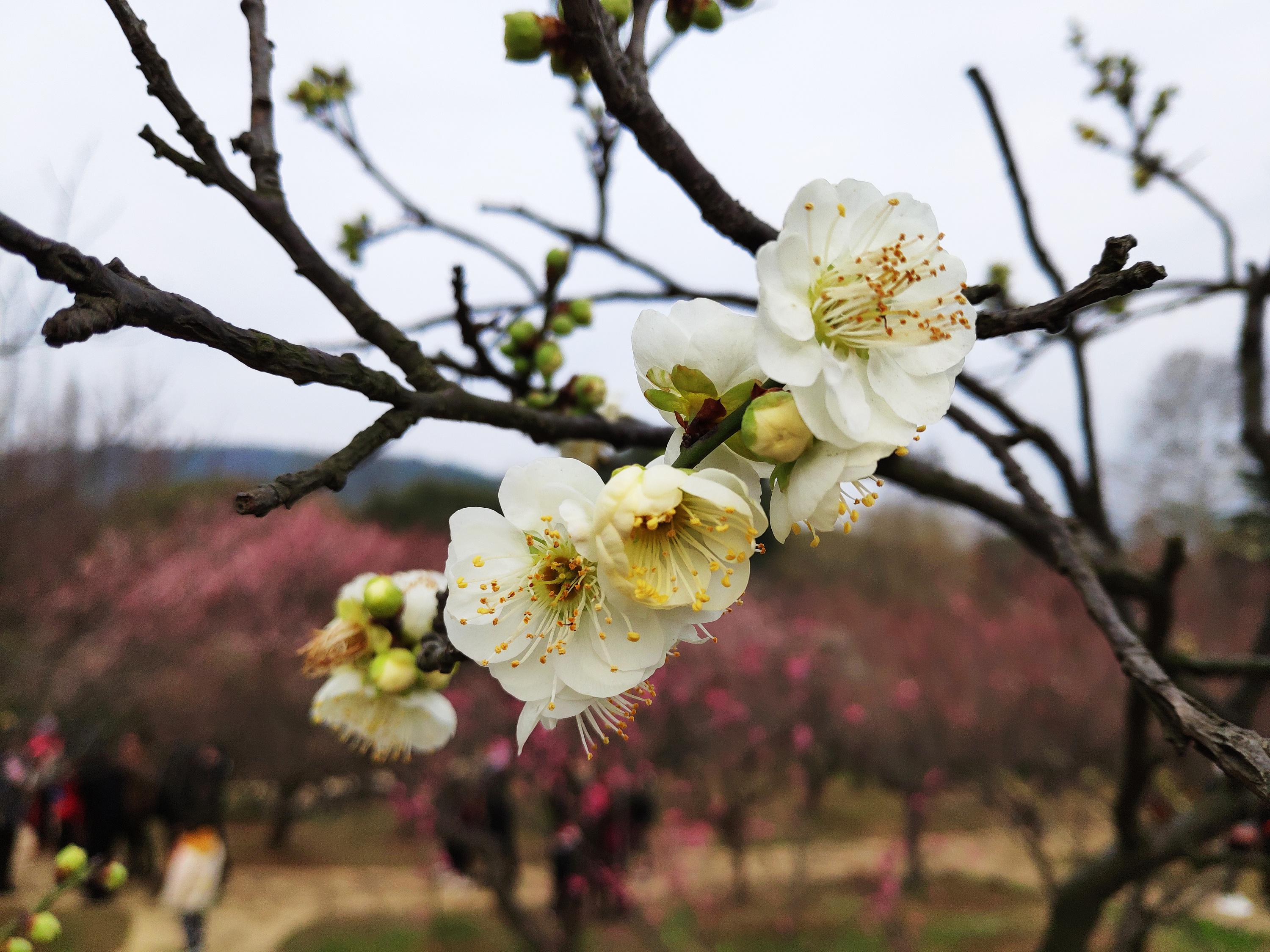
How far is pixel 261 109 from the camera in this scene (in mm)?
A: 1004

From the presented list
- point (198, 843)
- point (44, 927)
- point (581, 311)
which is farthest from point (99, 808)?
point (581, 311)

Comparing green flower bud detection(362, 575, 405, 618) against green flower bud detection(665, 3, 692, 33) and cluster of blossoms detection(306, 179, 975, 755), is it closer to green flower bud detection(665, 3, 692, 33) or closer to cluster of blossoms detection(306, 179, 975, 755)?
cluster of blossoms detection(306, 179, 975, 755)

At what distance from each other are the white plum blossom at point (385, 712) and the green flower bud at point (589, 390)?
546mm

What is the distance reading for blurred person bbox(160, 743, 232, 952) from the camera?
5.20m

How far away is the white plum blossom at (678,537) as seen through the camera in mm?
591

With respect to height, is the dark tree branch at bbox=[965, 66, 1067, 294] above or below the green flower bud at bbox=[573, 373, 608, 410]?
above

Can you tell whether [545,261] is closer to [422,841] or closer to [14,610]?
[422,841]

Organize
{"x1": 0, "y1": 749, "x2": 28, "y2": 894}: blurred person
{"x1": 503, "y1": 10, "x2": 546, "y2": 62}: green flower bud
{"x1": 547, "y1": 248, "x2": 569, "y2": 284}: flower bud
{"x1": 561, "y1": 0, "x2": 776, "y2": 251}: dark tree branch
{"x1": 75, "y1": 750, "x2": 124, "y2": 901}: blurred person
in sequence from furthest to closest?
{"x1": 75, "y1": 750, "x2": 124, "y2": 901}: blurred person
{"x1": 0, "y1": 749, "x2": 28, "y2": 894}: blurred person
{"x1": 547, "y1": 248, "x2": 569, "y2": 284}: flower bud
{"x1": 503, "y1": 10, "x2": 546, "y2": 62}: green flower bud
{"x1": 561, "y1": 0, "x2": 776, "y2": 251}: dark tree branch

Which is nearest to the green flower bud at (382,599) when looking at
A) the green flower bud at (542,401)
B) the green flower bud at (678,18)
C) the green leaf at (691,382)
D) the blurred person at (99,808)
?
the green flower bud at (542,401)

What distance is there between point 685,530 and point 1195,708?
1.45 ft

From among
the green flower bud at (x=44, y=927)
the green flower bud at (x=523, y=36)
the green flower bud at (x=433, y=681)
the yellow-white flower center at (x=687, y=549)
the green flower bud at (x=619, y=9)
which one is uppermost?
the green flower bud at (x=619, y=9)

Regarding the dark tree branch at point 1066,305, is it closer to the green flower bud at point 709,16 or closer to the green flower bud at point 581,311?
the green flower bud at point 709,16

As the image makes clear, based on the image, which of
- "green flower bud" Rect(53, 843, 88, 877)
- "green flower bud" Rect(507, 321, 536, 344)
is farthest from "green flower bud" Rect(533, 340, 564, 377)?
"green flower bud" Rect(53, 843, 88, 877)

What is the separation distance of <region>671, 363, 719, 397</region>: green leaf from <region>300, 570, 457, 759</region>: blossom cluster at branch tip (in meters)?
0.55
